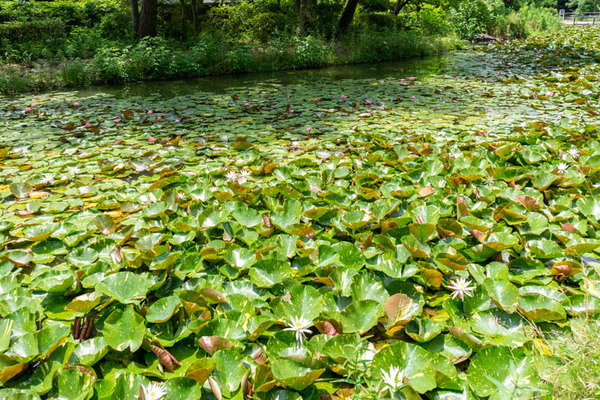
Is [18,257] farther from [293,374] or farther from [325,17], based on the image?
[325,17]

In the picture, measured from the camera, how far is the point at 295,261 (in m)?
1.58

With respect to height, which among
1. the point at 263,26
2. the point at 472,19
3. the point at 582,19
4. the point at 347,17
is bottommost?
the point at 263,26

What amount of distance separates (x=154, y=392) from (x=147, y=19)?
32.3 ft

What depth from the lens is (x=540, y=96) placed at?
4.87 m

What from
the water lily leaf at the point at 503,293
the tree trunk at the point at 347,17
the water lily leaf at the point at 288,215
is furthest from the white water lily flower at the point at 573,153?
the tree trunk at the point at 347,17

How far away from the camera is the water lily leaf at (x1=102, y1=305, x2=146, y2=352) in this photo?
1.13 m

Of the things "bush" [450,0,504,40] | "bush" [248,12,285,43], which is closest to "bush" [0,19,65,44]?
"bush" [248,12,285,43]

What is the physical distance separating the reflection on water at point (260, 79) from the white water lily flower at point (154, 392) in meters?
5.48

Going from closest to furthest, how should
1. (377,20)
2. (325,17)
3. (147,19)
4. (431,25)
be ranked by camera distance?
(147,19)
(325,17)
(377,20)
(431,25)

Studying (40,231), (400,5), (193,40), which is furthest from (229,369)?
(400,5)

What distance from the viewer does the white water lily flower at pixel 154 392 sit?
36.5 inches

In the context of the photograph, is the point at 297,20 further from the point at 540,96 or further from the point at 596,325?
the point at 596,325

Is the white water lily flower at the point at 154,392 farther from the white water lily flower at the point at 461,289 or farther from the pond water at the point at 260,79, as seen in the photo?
the pond water at the point at 260,79

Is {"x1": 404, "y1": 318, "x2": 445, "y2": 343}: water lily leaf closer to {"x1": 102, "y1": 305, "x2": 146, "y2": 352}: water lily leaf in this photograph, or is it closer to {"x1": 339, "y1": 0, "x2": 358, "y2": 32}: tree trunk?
{"x1": 102, "y1": 305, "x2": 146, "y2": 352}: water lily leaf
